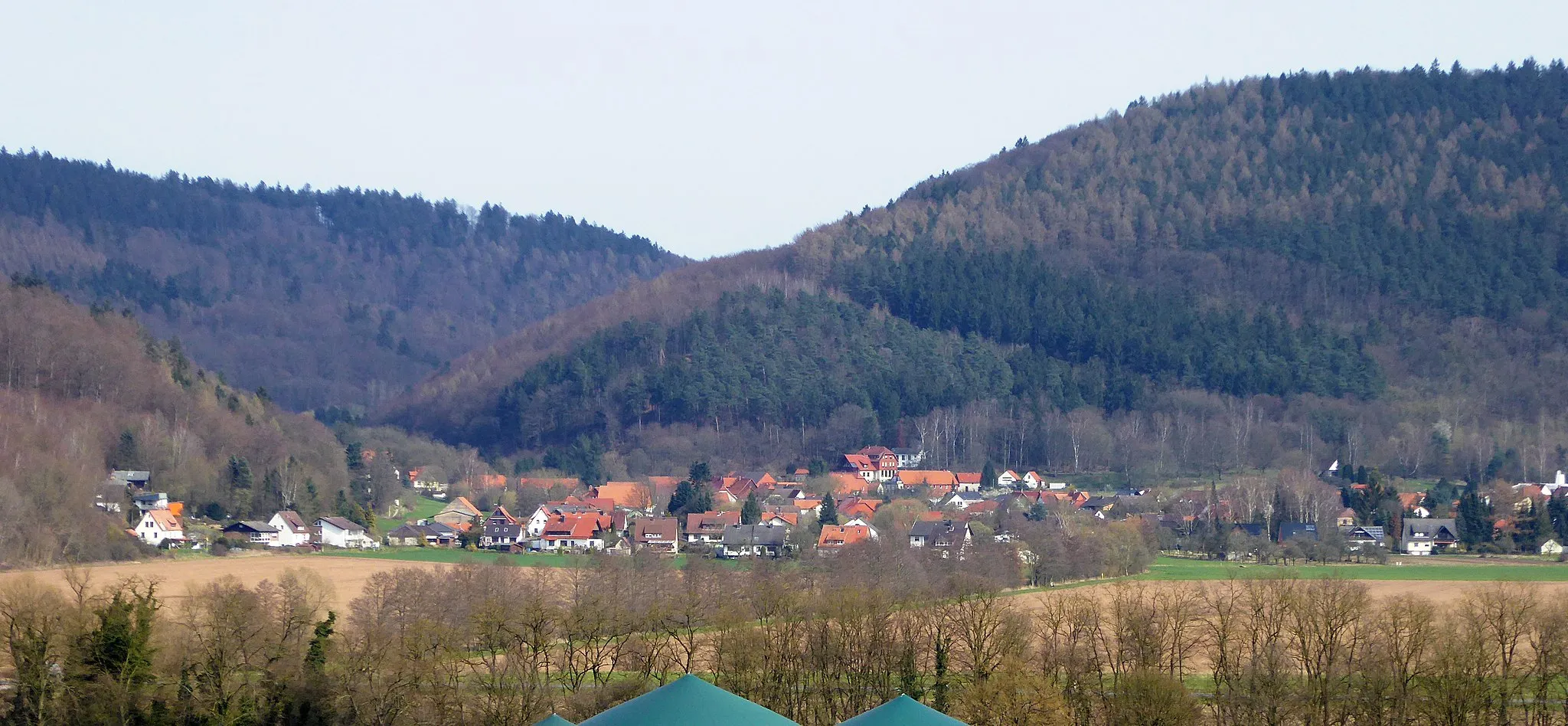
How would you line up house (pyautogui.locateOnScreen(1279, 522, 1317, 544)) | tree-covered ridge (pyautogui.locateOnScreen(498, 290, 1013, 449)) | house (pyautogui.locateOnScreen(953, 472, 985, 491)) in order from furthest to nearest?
tree-covered ridge (pyautogui.locateOnScreen(498, 290, 1013, 449))
house (pyautogui.locateOnScreen(953, 472, 985, 491))
house (pyautogui.locateOnScreen(1279, 522, 1317, 544))

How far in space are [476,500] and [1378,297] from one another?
4321 inches

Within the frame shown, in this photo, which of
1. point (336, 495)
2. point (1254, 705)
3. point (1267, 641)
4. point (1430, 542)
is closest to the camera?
point (1254, 705)

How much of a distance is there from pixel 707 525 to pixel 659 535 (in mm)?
4193

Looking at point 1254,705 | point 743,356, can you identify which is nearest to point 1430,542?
point 1254,705

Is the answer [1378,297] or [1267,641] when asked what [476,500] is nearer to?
[1267,641]

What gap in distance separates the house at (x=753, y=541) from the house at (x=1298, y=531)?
27.3 m

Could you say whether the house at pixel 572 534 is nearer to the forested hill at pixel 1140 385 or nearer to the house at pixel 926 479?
the house at pixel 926 479

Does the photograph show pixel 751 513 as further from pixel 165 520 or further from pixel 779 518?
pixel 165 520

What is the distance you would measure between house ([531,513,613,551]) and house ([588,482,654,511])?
13.3 m

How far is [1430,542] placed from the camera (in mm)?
101812

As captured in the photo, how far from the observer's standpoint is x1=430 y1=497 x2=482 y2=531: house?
115125 millimetres

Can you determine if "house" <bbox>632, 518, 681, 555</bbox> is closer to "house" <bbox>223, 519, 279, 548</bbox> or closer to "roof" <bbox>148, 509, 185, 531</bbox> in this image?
"house" <bbox>223, 519, 279, 548</bbox>

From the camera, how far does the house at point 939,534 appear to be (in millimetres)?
90062

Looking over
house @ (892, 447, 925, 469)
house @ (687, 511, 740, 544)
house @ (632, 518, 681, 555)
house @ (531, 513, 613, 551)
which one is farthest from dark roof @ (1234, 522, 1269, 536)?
house @ (892, 447, 925, 469)
